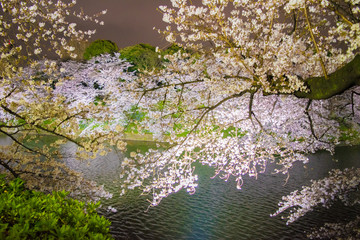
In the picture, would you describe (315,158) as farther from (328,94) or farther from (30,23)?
(30,23)

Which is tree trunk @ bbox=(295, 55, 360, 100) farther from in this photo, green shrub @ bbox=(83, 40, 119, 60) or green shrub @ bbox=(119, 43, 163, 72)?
green shrub @ bbox=(83, 40, 119, 60)

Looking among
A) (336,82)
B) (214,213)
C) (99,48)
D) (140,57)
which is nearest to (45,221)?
(336,82)

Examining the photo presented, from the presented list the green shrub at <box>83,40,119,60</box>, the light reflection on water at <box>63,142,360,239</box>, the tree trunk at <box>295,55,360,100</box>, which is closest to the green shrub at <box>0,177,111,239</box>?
the tree trunk at <box>295,55,360,100</box>

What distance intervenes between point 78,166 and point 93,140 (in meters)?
11.7

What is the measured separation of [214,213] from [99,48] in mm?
24648

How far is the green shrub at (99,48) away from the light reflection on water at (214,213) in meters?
18.4

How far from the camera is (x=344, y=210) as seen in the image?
10273 millimetres

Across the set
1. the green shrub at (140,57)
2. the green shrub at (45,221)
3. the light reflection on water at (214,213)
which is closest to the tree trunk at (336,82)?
the green shrub at (45,221)

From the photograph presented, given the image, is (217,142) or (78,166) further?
(78,166)

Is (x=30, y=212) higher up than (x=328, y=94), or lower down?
lower down

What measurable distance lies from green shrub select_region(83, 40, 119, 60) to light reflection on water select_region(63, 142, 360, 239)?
60.3ft

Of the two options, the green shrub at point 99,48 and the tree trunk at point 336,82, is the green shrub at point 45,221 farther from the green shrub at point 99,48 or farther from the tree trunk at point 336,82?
the green shrub at point 99,48

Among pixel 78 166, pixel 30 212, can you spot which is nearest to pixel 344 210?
pixel 30 212

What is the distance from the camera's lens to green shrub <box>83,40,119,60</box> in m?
29.7
